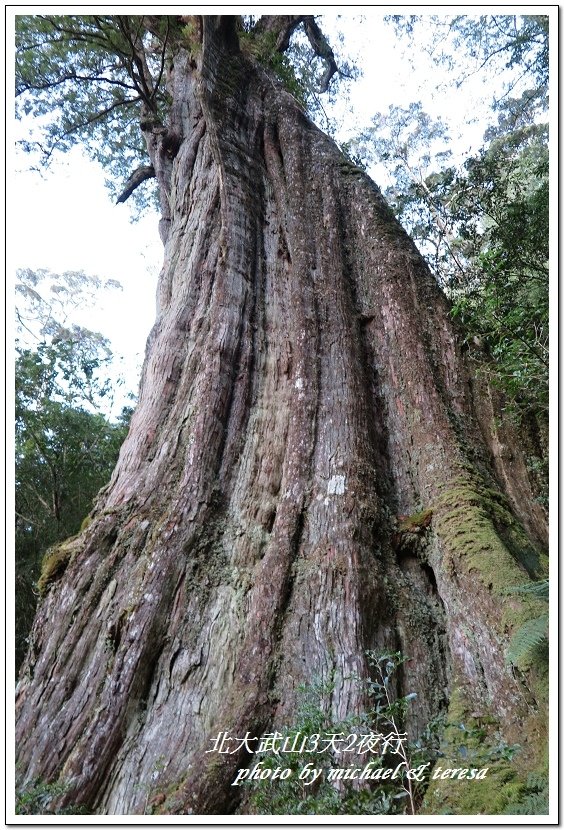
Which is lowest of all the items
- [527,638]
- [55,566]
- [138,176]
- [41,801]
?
[41,801]

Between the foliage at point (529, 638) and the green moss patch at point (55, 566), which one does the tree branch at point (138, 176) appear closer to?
the green moss patch at point (55, 566)

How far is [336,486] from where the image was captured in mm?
3645

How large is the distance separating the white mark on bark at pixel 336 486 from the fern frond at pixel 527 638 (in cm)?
139

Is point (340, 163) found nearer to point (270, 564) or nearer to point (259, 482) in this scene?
point (259, 482)

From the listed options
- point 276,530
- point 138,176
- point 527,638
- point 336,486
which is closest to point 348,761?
point 527,638

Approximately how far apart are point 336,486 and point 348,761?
62.6 inches

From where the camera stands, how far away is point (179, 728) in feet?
9.17

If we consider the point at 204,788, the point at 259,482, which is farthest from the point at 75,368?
the point at 204,788

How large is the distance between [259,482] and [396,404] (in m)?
1.24

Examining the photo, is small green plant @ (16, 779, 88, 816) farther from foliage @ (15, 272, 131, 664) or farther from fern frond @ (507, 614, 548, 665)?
foliage @ (15, 272, 131, 664)

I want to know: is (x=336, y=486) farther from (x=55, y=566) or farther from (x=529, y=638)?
(x=55, y=566)

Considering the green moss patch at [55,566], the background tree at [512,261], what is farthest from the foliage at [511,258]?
the green moss patch at [55,566]

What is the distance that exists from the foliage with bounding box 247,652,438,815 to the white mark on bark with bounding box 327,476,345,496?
1.07 meters

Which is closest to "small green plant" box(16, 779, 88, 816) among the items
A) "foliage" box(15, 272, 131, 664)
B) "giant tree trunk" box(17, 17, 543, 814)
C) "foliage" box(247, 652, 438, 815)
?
"giant tree trunk" box(17, 17, 543, 814)
